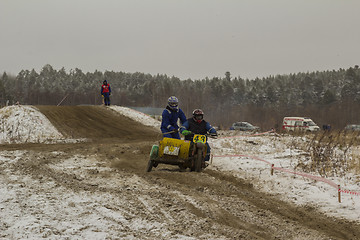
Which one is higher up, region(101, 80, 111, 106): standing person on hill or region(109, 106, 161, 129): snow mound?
region(101, 80, 111, 106): standing person on hill

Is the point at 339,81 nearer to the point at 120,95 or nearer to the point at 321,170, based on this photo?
the point at 120,95

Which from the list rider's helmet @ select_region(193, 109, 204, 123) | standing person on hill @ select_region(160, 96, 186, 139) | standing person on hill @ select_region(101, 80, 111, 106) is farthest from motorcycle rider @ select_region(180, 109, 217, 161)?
standing person on hill @ select_region(101, 80, 111, 106)

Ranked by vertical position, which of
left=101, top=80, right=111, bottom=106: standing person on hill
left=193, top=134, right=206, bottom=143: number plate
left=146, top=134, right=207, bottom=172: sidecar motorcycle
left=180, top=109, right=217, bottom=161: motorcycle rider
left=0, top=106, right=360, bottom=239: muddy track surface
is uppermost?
left=101, top=80, right=111, bottom=106: standing person on hill

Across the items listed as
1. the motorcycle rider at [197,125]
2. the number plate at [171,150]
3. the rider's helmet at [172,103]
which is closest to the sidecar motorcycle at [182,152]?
the number plate at [171,150]

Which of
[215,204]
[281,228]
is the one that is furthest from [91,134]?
[281,228]

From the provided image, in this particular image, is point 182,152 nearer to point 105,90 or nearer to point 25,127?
point 25,127

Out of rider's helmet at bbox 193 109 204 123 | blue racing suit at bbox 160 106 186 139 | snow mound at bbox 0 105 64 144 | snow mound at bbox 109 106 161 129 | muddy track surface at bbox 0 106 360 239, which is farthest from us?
snow mound at bbox 109 106 161 129

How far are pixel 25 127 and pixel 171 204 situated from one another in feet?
50.5

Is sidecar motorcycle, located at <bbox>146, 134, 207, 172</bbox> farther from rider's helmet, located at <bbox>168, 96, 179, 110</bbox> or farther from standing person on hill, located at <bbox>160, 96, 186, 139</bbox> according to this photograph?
rider's helmet, located at <bbox>168, 96, 179, 110</bbox>

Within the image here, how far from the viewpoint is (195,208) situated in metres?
5.52

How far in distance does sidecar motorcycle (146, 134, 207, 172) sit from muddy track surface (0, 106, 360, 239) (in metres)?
0.31

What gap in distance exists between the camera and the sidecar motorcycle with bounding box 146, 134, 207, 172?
8.41 meters

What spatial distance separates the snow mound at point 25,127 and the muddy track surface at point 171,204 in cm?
744

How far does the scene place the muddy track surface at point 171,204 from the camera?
458cm
